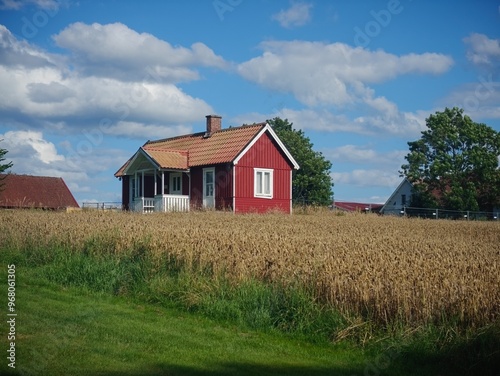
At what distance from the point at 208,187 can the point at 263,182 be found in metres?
3.47

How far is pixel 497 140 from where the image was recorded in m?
70.2

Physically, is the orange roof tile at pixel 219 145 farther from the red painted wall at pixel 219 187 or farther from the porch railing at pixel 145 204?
the porch railing at pixel 145 204

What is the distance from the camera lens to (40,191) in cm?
6438

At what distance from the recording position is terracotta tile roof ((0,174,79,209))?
61781 millimetres

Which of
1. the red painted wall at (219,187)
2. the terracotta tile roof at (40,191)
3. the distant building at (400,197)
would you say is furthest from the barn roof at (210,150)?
the distant building at (400,197)

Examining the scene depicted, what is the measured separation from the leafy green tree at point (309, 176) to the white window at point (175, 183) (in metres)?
29.1

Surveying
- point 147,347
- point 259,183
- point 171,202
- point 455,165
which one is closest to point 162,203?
point 171,202

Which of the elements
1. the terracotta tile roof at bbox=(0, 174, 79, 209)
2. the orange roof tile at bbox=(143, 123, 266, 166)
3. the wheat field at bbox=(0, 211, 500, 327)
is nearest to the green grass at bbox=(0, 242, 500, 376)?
the wheat field at bbox=(0, 211, 500, 327)

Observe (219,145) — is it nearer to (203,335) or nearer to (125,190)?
(125,190)

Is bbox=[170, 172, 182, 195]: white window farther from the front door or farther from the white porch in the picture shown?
the front door

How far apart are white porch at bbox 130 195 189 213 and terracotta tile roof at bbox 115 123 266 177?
6.64ft

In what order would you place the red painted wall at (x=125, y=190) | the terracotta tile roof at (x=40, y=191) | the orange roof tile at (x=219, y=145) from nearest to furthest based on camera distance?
the orange roof tile at (x=219, y=145)
the red painted wall at (x=125, y=190)
the terracotta tile roof at (x=40, y=191)

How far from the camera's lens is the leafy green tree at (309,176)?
245 ft

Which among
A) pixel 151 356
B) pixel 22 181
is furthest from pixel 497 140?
pixel 151 356
